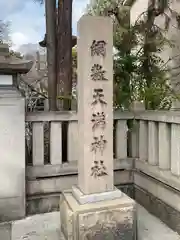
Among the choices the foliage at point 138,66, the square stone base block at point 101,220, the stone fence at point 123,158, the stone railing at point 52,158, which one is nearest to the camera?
the square stone base block at point 101,220

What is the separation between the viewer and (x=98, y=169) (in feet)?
9.71

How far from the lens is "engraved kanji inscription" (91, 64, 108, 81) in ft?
9.51

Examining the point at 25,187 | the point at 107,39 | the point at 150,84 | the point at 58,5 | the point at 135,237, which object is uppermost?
the point at 58,5

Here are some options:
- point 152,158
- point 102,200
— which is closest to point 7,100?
point 102,200

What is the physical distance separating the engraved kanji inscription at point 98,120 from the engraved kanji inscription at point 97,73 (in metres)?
0.37

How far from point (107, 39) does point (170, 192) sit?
6.28 ft

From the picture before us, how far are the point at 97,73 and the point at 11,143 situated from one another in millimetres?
1491

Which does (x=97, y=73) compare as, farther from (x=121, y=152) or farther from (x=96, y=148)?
(x=121, y=152)

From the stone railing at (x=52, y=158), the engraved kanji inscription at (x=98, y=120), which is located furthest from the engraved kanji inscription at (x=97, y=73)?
the stone railing at (x=52, y=158)

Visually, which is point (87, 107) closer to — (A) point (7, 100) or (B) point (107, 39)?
(B) point (107, 39)

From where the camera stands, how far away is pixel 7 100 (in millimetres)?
3531

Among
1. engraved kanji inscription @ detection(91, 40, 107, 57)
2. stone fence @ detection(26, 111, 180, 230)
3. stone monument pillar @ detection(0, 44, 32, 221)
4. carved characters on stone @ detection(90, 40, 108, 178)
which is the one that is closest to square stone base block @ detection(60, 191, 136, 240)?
carved characters on stone @ detection(90, 40, 108, 178)

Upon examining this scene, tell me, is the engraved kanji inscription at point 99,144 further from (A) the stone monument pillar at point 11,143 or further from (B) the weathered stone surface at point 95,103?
(A) the stone monument pillar at point 11,143

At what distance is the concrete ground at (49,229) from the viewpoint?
319 cm
